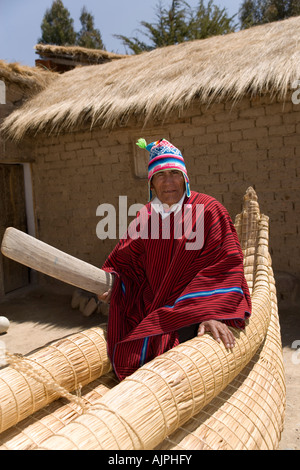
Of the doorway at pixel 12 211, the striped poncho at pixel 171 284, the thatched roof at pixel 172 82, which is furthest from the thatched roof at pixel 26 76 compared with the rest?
the striped poncho at pixel 171 284

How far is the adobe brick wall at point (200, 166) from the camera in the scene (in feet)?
15.4

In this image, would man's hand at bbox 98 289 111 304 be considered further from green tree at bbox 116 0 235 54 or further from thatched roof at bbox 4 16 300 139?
green tree at bbox 116 0 235 54

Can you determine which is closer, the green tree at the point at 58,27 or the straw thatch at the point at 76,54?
the straw thatch at the point at 76,54

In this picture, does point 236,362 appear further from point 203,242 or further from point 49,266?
point 49,266

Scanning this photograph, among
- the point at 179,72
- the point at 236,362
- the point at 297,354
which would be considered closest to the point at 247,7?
the point at 179,72

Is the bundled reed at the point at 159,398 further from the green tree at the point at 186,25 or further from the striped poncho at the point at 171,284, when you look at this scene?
the green tree at the point at 186,25

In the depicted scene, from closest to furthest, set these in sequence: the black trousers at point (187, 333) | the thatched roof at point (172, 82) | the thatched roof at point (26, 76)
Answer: the black trousers at point (187, 333) → the thatched roof at point (172, 82) → the thatched roof at point (26, 76)

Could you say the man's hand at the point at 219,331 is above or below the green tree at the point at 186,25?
below

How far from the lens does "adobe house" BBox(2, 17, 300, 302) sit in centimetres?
468

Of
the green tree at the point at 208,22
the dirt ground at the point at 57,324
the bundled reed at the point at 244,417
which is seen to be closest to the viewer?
the bundled reed at the point at 244,417

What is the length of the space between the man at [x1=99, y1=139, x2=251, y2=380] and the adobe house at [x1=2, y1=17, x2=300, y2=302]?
2.80 metres
